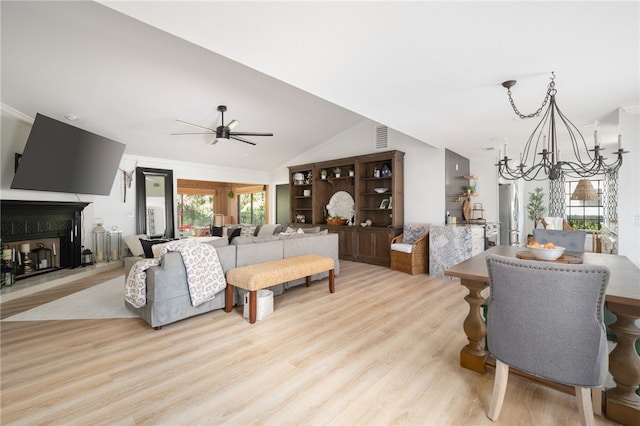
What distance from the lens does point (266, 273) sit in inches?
124

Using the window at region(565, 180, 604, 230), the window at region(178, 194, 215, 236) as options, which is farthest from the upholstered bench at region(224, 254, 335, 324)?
the window at region(565, 180, 604, 230)

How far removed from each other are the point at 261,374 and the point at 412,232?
14.5 ft

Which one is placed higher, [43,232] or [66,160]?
[66,160]

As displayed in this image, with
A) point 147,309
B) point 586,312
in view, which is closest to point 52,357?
point 147,309

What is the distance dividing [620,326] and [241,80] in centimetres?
478

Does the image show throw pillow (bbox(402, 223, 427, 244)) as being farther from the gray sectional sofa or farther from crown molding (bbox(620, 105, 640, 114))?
crown molding (bbox(620, 105, 640, 114))

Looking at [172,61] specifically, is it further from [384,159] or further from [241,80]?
[384,159]

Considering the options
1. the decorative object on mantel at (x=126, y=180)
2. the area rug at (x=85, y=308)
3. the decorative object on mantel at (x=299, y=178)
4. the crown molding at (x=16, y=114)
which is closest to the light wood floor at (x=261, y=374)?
the area rug at (x=85, y=308)

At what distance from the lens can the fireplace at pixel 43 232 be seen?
4.18 meters

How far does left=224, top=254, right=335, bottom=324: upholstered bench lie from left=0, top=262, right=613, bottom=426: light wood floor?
0.27 meters

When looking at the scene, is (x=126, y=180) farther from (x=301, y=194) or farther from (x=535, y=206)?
(x=535, y=206)

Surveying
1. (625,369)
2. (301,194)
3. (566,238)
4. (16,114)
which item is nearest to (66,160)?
(16,114)

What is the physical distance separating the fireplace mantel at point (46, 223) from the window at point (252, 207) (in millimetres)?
5257

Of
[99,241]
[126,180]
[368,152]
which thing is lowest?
[99,241]
